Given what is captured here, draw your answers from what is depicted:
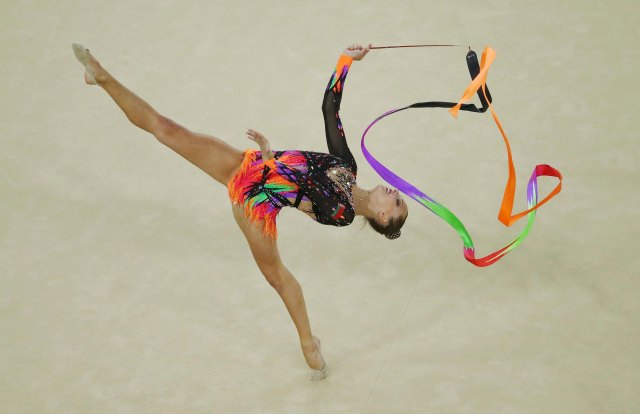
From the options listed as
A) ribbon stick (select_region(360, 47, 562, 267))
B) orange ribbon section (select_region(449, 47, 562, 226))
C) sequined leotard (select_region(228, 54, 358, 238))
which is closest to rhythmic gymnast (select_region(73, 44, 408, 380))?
sequined leotard (select_region(228, 54, 358, 238))

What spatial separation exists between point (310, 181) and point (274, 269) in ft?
1.31

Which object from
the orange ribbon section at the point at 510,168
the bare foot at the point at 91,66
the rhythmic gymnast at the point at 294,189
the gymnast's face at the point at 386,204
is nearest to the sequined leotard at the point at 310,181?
the rhythmic gymnast at the point at 294,189

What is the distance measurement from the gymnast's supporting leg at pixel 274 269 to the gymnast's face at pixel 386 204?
456mm

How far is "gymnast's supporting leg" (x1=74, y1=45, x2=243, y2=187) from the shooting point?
4.02 metres

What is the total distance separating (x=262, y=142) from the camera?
3592 mm

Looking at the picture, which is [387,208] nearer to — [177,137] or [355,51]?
[355,51]

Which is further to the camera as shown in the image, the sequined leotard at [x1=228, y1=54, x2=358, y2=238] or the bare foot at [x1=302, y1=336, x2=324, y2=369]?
the bare foot at [x1=302, y1=336, x2=324, y2=369]

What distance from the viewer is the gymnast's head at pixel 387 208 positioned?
3.74 m

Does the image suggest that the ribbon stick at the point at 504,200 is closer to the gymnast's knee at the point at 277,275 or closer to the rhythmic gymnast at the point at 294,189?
the rhythmic gymnast at the point at 294,189

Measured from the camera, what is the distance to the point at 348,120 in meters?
5.37

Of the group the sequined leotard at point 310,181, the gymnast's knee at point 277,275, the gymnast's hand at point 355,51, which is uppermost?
the gymnast's hand at point 355,51

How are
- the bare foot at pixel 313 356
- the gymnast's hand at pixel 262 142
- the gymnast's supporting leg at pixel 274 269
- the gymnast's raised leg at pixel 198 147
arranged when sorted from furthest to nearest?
1. the bare foot at pixel 313 356
2. the gymnast's raised leg at pixel 198 147
3. the gymnast's supporting leg at pixel 274 269
4. the gymnast's hand at pixel 262 142

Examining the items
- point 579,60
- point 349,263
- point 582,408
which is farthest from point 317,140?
point 582,408

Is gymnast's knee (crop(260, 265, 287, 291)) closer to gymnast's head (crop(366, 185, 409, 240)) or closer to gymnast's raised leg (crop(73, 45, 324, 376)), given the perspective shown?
gymnast's raised leg (crop(73, 45, 324, 376))
